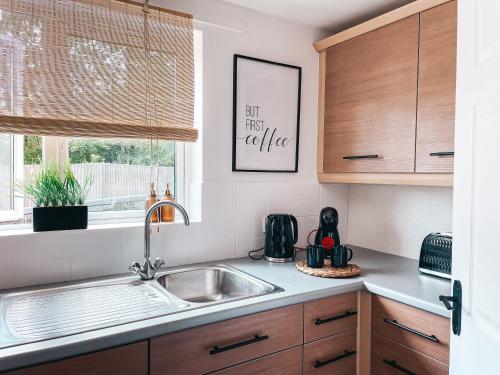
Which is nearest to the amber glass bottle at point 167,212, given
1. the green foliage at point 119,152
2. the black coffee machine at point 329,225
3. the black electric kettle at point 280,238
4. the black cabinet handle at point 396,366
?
the green foliage at point 119,152

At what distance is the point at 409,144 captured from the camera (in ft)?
5.76

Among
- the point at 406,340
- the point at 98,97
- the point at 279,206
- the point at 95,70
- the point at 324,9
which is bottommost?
the point at 406,340

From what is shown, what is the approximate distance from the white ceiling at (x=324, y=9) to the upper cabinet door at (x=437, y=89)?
35 cm

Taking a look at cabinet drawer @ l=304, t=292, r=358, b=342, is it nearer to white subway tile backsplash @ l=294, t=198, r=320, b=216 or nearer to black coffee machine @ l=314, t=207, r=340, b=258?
black coffee machine @ l=314, t=207, r=340, b=258

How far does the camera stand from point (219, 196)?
198 cm

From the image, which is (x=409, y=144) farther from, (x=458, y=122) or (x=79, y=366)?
(x=79, y=366)

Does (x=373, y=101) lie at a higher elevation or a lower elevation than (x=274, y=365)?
higher

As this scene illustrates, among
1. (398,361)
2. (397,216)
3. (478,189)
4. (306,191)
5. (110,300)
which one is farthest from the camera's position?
(306,191)

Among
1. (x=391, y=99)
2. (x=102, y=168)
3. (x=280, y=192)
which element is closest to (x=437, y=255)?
(x=391, y=99)

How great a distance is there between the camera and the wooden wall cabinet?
5.32 feet

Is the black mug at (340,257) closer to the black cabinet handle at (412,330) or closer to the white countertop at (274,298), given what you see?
the white countertop at (274,298)

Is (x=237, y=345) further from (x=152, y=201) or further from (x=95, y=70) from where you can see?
(x=95, y=70)

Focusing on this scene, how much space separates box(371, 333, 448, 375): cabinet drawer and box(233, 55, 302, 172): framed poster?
102cm

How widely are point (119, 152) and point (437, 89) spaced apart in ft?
4.85
